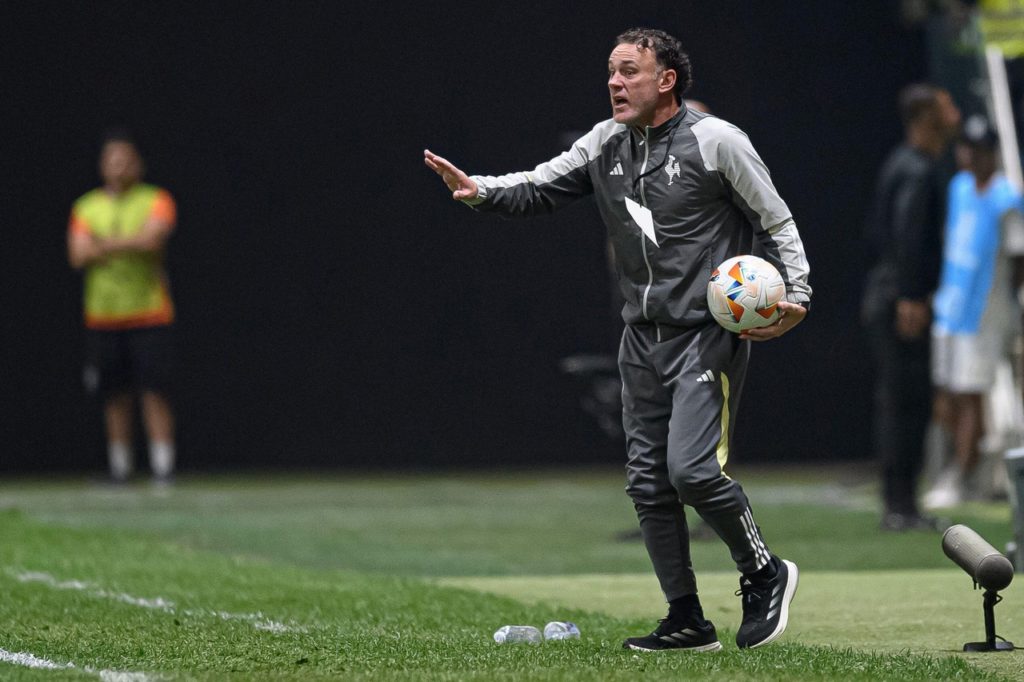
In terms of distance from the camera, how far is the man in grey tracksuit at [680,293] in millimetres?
6012

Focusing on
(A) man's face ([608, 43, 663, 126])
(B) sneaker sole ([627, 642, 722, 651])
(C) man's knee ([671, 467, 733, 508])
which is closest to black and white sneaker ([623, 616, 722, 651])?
(B) sneaker sole ([627, 642, 722, 651])

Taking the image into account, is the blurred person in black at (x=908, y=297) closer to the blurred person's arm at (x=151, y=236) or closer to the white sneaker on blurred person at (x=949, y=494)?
the white sneaker on blurred person at (x=949, y=494)

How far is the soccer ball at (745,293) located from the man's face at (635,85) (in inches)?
23.1

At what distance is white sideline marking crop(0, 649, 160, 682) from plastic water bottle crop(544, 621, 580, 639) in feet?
5.14

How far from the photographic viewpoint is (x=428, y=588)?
319 inches

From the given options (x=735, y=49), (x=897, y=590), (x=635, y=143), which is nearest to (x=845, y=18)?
(x=735, y=49)

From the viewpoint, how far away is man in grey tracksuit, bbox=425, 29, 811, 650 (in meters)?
6.01

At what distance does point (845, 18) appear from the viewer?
16875 millimetres

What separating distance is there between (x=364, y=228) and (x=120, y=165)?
2.66m

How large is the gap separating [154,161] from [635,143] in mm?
10755

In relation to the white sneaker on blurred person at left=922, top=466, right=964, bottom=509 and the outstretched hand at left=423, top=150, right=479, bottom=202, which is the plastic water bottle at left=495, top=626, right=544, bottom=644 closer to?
the outstretched hand at left=423, top=150, right=479, bottom=202

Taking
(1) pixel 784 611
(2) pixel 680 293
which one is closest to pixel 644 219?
(2) pixel 680 293

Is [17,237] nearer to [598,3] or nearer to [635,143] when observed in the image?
[598,3]

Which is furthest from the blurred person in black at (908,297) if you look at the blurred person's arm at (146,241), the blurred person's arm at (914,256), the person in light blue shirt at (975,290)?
the blurred person's arm at (146,241)
